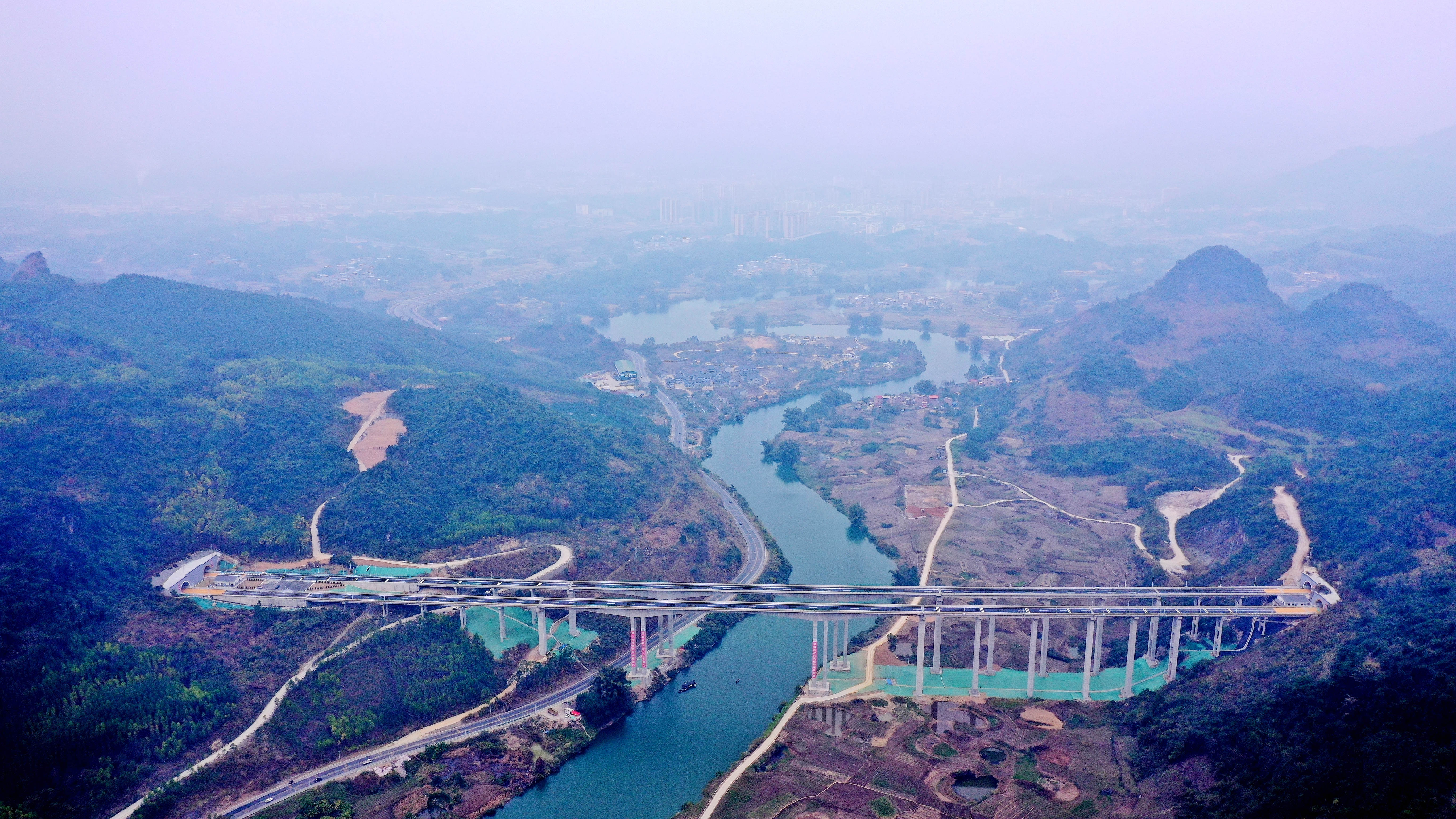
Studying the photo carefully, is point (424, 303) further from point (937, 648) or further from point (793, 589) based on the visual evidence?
point (937, 648)

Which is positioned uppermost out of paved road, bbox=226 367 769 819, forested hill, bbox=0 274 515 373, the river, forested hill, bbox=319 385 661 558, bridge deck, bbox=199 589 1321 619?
forested hill, bbox=0 274 515 373

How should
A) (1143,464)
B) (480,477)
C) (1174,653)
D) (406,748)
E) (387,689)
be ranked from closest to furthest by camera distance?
(406,748) → (387,689) → (1174,653) → (480,477) → (1143,464)

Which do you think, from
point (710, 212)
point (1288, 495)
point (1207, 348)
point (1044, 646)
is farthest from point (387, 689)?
point (710, 212)

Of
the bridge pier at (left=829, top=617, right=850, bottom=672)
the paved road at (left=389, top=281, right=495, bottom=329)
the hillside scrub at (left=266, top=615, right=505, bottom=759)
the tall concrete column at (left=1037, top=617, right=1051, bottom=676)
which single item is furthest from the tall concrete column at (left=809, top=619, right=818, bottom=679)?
the paved road at (left=389, top=281, right=495, bottom=329)

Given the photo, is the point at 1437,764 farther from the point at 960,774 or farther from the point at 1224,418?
the point at 1224,418

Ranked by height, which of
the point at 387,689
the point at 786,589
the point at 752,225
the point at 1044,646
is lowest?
the point at 387,689

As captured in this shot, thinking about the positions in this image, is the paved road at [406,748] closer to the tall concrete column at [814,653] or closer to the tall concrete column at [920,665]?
the tall concrete column at [814,653]

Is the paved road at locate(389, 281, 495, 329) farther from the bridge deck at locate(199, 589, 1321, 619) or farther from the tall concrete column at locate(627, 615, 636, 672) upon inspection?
the tall concrete column at locate(627, 615, 636, 672)
